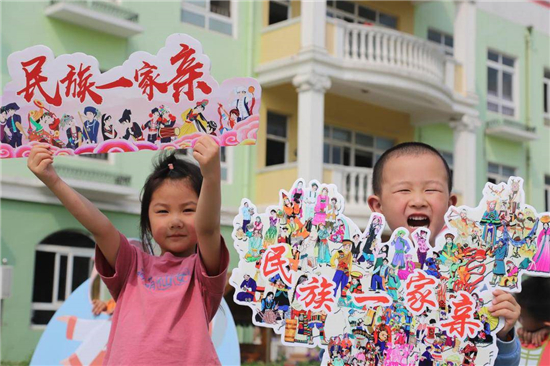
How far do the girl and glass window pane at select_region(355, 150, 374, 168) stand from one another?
29.5 ft

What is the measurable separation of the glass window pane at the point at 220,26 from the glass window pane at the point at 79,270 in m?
3.20

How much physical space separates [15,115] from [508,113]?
11.9 metres

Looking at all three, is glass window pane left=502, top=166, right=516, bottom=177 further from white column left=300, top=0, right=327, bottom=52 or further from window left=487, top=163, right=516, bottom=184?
white column left=300, top=0, right=327, bottom=52

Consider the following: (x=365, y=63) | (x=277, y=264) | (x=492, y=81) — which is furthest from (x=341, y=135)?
(x=277, y=264)

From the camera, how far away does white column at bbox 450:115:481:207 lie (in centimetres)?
1116

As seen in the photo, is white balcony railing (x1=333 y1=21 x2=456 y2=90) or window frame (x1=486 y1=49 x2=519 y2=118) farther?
window frame (x1=486 y1=49 x2=519 y2=118)

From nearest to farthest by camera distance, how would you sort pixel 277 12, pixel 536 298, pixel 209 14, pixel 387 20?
1. pixel 536 298
2. pixel 209 14
3. pixel 277 12
4. pixel 387 20

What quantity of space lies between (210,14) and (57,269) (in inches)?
141

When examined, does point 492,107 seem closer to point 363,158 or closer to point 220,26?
point 363,158

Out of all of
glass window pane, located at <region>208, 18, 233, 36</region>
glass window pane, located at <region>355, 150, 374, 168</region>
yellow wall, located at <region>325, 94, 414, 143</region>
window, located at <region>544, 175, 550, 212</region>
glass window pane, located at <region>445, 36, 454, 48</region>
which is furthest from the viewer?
window, located at <region>544, 175, 550, 212</region>

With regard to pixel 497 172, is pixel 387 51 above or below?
above

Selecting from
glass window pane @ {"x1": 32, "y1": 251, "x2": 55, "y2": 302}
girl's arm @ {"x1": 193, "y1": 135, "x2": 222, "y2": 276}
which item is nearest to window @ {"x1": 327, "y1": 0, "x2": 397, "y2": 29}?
glass window pane @ {"x1": 32, "y1": 251, "x2": 55, "y2": 302}

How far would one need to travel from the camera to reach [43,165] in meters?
2.22

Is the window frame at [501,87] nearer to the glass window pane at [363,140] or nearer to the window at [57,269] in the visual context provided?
the glass window pane at [363,140]
